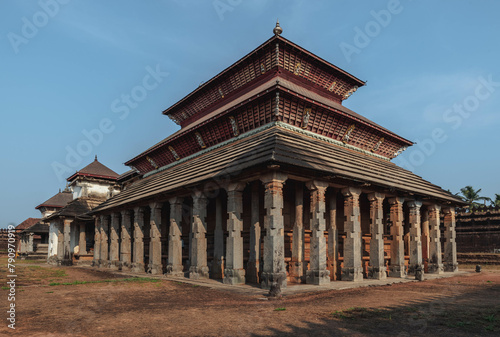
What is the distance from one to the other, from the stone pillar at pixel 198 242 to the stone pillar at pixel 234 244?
2162mm

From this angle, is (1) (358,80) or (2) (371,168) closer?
(2) (371,168)

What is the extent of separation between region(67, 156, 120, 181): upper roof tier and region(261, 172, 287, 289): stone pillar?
26155mm

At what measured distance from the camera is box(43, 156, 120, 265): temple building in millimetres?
29375

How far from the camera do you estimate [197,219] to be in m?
15.5

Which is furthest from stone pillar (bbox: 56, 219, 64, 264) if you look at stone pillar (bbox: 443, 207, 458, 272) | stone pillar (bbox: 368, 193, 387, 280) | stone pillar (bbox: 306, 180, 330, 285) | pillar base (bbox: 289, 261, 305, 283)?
stone pillar (bbox: 443, 207, 458, 272)

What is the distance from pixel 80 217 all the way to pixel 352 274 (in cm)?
2256

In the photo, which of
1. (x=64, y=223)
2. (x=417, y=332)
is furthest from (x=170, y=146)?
(x=417, y=332)

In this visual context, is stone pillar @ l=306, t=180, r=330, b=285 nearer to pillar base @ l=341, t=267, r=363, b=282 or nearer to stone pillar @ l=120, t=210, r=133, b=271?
pillar base @ l=341, t=267, r=363, b=282

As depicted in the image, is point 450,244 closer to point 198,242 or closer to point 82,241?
point 198,242

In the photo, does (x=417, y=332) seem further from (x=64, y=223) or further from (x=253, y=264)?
(x=64, y=223)

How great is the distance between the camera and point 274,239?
11.6 meters

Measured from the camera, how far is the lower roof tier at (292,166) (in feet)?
40.9

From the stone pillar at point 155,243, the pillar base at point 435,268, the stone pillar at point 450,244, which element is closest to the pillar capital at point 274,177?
the stone pillar at point 155,243

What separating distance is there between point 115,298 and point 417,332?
7752 mm
